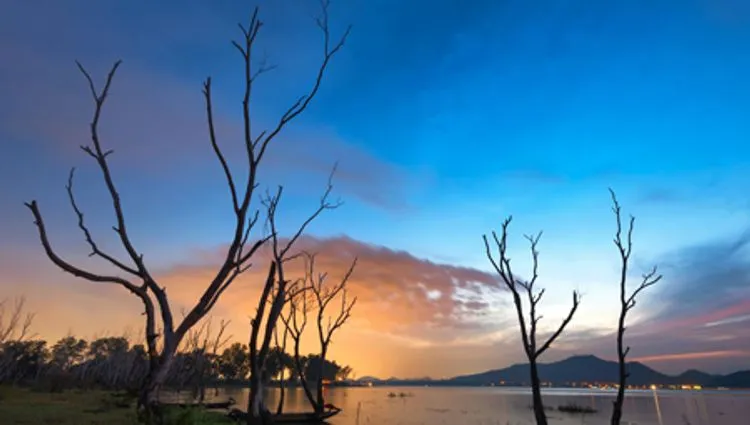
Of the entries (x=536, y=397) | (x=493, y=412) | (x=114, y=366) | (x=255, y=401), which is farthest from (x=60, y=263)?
(x=114, y=366)

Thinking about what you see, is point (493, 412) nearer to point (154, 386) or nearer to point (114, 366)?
point (154, 386)

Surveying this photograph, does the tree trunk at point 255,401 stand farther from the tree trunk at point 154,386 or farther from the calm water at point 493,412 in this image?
the calm water at point 493,412

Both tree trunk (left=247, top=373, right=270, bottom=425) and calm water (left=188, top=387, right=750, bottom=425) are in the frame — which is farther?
calm water (left=188, top=387, right=750, bottom=425)

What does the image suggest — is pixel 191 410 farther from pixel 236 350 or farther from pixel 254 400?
pixel 236 350

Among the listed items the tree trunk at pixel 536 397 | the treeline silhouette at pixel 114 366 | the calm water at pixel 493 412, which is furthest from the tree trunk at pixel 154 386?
the calm water at pixel 493 412

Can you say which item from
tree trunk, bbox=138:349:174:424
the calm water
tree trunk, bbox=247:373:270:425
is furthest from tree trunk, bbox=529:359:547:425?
the calm water

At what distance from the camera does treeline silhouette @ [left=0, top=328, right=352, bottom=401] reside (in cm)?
Answer: 4509

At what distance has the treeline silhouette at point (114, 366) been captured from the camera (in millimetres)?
45094

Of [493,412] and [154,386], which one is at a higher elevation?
[154,386]

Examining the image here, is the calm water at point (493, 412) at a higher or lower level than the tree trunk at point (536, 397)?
lower

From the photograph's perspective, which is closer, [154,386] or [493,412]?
[154,386]

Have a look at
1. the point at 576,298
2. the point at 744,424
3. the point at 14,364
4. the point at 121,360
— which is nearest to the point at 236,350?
the point at 121,360

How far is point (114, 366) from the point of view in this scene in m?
79.4

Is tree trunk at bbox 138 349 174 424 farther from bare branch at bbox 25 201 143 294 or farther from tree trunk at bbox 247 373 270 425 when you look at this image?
tree trunk at bbox 247 373 270 425
